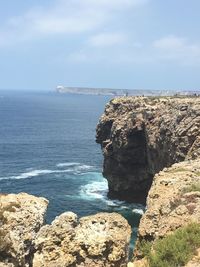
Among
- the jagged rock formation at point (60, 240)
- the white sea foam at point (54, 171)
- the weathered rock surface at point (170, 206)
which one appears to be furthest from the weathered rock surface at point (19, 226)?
the white sea foam at point (54, 171)

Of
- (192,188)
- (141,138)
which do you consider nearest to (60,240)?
(192,188)

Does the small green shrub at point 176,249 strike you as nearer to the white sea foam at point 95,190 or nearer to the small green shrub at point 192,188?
the small green shrub at point 192,188

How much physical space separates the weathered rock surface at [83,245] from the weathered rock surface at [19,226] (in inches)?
15.5

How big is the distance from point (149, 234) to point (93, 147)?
380 ft

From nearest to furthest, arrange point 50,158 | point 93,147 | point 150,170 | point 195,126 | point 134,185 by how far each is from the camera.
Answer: point 195,126
point 150,170
point 134,185
point 50,158
point 93,147

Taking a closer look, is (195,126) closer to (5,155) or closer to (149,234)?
(149,234)

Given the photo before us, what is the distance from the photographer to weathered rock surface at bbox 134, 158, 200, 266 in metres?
21.6

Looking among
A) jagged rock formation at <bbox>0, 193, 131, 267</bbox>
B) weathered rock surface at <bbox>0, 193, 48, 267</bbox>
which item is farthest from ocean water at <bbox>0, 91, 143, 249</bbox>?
jagged rock formation at <bbox>0, 193, 131, 267</bbox>

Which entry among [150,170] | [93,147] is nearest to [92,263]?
[150,170]

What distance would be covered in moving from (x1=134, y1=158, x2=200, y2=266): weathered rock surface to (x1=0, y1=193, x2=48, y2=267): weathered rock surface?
17.0ft

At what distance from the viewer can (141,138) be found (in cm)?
8069

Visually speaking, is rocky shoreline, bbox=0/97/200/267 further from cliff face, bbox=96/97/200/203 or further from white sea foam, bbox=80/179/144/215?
white sea foam, bbox=80/179/144/215

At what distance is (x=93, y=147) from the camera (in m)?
139

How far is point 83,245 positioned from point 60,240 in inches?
35.4
